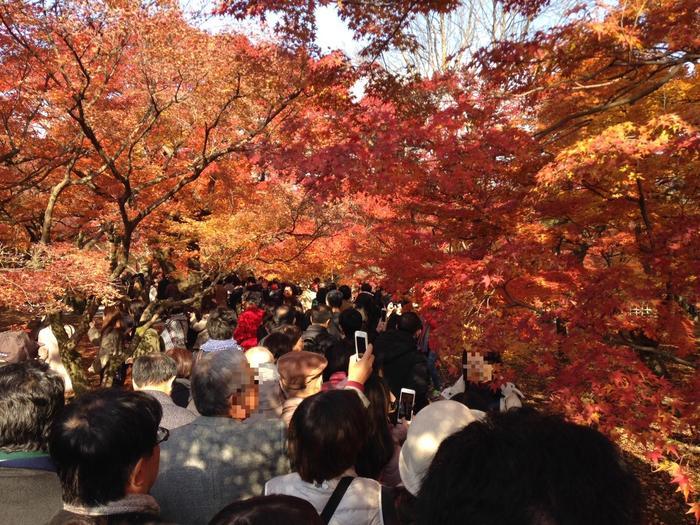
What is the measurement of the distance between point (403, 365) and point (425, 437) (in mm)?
2523

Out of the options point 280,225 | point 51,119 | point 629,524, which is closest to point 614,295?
point 629,524

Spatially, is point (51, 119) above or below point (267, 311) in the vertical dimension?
above

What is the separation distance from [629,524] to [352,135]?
15.8ft

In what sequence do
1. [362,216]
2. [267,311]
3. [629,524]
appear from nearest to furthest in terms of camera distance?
[629,524] → [267,311] → [362,216]

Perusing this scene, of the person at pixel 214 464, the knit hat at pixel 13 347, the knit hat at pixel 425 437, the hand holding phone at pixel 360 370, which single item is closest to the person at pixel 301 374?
the hand holding phone at pixel 360 370

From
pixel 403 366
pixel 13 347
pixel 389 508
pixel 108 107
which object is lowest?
pixel 403 366

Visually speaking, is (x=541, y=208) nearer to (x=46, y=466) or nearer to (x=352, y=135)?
(x=352, y=135)

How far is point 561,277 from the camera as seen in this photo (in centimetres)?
491

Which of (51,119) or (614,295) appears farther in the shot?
(51,119)

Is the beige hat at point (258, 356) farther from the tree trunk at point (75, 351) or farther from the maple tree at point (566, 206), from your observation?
the tree trunk at point (75, 351)

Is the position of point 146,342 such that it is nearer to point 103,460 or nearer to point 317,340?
point 317,340

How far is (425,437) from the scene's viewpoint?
1732mm

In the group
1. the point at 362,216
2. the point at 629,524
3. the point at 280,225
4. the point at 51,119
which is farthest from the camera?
the point at 362,216

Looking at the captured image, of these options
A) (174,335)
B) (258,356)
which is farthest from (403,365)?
(174,335)
